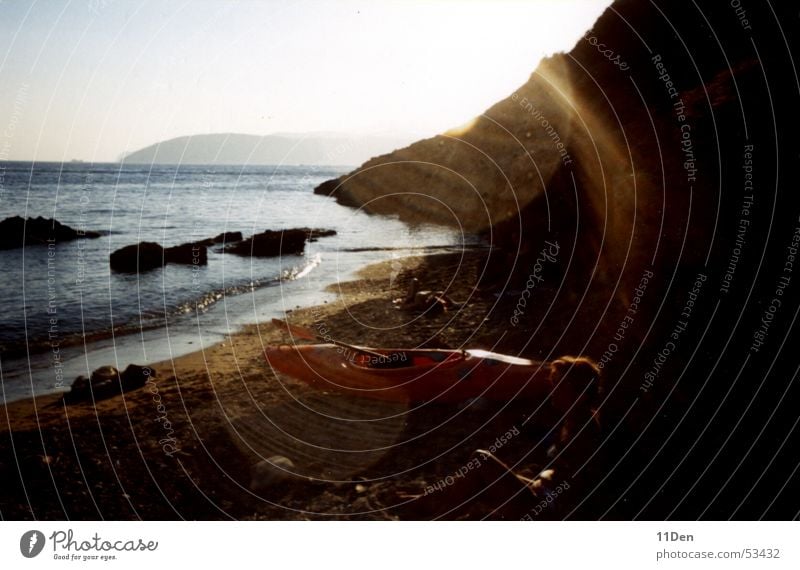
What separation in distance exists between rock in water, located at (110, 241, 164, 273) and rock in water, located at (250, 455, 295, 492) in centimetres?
885

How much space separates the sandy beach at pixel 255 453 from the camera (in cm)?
454

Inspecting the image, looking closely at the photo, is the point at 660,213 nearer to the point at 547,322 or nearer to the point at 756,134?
the point at 756,134

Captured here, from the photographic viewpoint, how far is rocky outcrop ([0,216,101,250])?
14594mm

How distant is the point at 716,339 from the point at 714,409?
2.31 feet

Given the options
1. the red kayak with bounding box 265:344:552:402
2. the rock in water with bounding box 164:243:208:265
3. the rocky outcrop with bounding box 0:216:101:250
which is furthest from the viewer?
the rocky outcrop with bounding box 0:216:101:250

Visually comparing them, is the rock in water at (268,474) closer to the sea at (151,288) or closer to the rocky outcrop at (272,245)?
the sea at (151,288)

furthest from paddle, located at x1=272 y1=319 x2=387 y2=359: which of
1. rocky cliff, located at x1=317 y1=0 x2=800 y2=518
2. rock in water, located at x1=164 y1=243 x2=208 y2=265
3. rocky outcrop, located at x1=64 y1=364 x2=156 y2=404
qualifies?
rock in water, located at x1=164 y1=243 x2=208 y2=265

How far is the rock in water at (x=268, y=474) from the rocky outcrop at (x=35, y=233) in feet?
39.9

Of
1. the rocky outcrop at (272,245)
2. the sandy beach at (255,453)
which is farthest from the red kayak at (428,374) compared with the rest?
the rocky outcrop at (272,245)

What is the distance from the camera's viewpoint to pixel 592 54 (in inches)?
412

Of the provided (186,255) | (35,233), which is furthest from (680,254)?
(35,233)

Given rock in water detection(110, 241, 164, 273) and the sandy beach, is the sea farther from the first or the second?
the sandy beach

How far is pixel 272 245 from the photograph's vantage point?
15.7m
